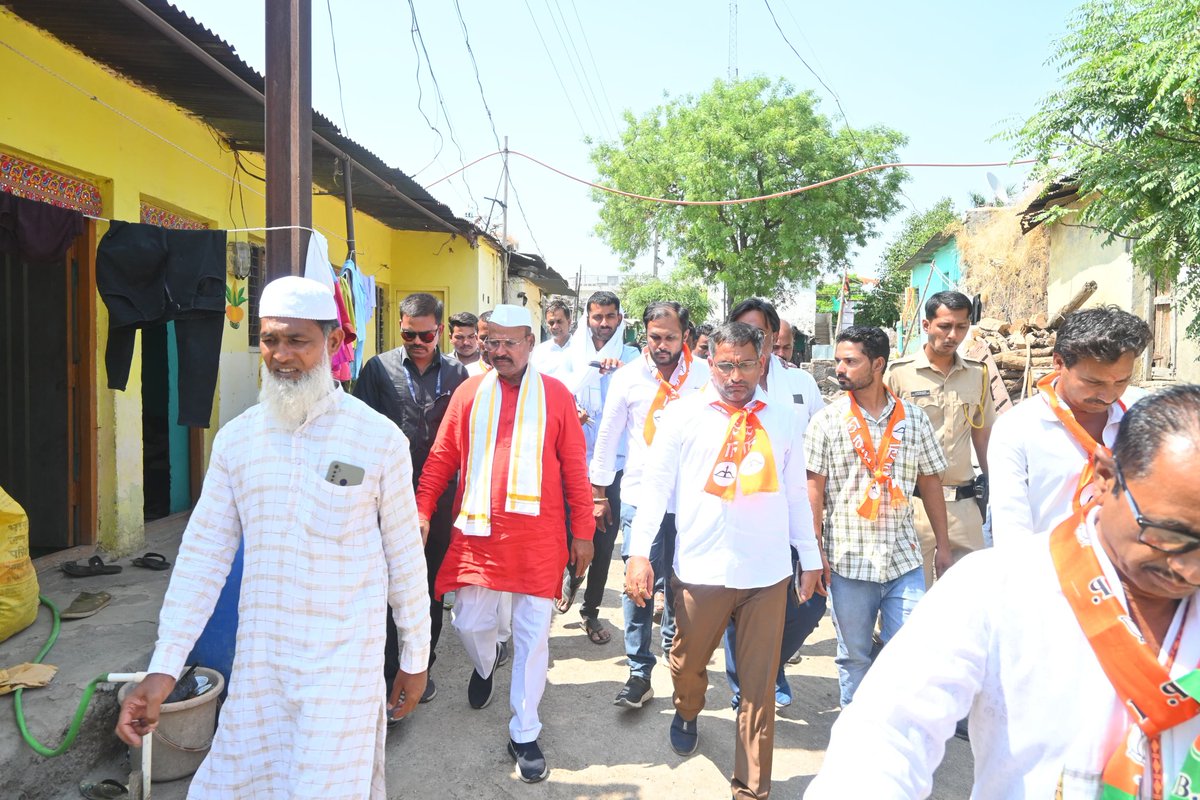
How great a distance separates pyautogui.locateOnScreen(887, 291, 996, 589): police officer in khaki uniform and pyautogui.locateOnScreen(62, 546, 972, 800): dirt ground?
3.26ft

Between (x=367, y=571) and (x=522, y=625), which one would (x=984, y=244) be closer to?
(x=522, y=625)

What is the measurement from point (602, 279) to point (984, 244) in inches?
1960

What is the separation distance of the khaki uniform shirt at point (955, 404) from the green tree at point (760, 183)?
1947cm

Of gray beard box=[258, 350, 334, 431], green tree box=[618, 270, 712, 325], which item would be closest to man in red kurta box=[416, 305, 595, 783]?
gray beard box=[258, 350, 334, 431]

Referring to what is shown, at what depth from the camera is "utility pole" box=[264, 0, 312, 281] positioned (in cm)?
406

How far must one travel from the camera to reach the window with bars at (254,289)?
8508 millimetres

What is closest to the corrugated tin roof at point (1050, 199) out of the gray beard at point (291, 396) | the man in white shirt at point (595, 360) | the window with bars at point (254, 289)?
the man in white shirt at point (595, 360)

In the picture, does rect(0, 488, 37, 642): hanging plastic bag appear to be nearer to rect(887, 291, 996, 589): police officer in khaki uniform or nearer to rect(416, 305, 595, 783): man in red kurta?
rect(416, 305, 595, 783): man in red kurta

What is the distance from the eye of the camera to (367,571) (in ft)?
8.26


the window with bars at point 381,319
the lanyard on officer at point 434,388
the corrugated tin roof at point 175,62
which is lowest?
the lanyard on officer at point 434,388

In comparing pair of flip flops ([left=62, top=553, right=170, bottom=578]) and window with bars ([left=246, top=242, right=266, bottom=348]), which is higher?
window with bars ([left=246, top=242, right=266, bottom=348])

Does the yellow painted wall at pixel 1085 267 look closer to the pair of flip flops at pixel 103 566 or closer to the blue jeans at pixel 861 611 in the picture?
the blue jeans at pixel 861 611

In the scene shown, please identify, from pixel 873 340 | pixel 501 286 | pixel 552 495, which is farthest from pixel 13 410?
pixel 501 286

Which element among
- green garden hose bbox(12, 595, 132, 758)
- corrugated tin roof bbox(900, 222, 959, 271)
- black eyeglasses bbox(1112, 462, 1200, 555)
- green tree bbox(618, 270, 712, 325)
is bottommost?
green garden hose bbox(12, 595, 132, 758)
